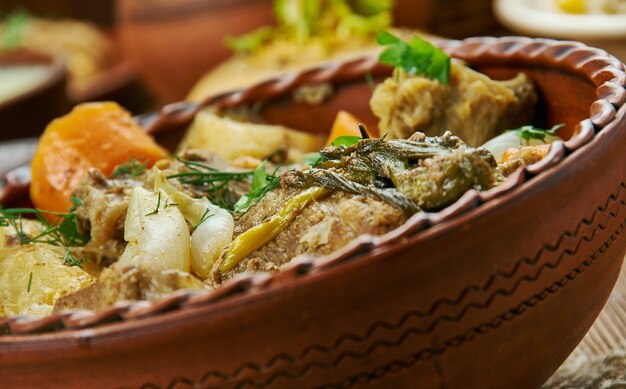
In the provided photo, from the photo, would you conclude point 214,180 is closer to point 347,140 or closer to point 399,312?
point 347,140

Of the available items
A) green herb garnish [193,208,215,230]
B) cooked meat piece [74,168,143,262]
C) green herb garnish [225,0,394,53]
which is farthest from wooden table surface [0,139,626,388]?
green herb garnish [225,0,394,53]

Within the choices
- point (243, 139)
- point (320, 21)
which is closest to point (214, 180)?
point (243, 139)

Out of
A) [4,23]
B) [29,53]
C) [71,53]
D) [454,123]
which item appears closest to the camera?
[454,123]

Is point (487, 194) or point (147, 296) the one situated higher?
point (487, 194)

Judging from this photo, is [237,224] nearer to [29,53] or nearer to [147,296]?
[147,296]

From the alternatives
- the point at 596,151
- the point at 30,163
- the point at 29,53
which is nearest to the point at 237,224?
the point at 596,151

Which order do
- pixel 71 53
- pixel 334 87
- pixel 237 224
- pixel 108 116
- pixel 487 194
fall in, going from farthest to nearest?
1. pixel 71 53
2. pixel 334 87
3. pixel 108 116
4. pixel 237 224
5. pixel 487 194

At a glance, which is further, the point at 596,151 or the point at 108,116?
the point at 108,116
